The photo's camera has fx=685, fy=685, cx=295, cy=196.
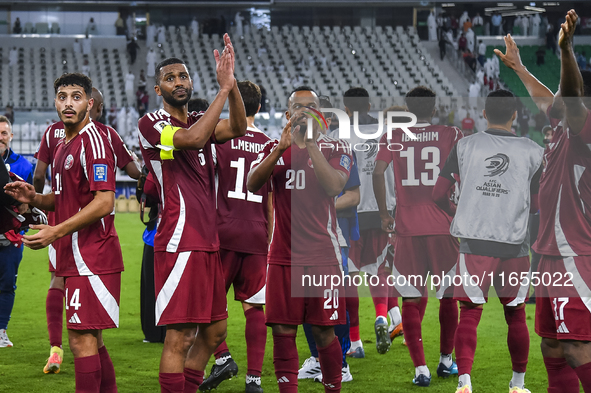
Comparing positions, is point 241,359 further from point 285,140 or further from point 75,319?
point 285,140

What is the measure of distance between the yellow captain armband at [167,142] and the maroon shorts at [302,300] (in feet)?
3.25

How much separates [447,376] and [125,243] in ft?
33.6

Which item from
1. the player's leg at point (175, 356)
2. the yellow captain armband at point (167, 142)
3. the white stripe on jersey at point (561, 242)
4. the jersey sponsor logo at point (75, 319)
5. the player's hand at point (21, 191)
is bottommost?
the player's leg at point (175, 356)

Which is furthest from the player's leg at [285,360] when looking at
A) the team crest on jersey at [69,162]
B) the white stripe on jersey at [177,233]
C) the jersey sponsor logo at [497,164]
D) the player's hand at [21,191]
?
the jersey sponsor logo at [497,164]

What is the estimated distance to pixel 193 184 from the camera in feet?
12.0

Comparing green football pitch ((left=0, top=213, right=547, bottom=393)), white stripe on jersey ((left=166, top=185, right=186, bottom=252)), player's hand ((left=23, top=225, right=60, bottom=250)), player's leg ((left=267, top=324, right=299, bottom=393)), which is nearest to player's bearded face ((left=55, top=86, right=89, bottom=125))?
player's hand ((left=23, top=225, right=60, bottom=250))

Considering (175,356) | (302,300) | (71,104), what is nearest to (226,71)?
(71,104)

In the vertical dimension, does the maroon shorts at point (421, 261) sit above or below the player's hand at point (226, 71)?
below

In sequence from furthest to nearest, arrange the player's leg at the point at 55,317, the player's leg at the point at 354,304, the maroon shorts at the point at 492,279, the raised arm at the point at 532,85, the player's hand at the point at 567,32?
the player's leg at the point at 354,304 < the player's leg at the point at 55,317 < the maroon shorts at the point at 492,279 < the raised arm at the point at 532,85 < the player's hand at the point at 567,32

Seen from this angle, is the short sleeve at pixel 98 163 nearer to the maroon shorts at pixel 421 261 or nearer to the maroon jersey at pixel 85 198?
the maroon jersey at pixel 85 198

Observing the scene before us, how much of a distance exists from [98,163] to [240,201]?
123cm

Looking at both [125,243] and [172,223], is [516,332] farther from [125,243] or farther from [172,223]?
[125,243]

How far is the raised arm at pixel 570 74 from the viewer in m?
3.25

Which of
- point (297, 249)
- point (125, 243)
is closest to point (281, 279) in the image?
point (297, 249)
